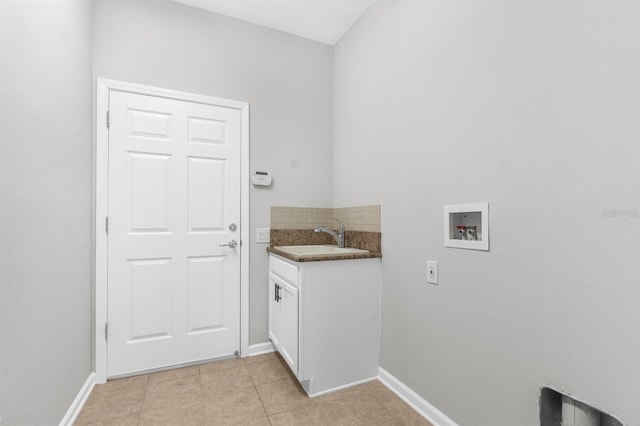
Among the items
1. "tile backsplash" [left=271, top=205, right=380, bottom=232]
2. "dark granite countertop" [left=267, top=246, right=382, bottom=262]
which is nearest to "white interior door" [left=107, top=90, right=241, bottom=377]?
"tile backsplash" [left=271, top=205, right=380, bottom=232]

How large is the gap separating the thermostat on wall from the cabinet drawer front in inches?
24.2

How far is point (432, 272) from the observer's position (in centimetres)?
161

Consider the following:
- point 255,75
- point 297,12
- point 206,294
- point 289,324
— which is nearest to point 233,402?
point 289,324

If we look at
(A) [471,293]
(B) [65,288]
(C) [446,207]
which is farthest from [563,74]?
(B) [65,288]

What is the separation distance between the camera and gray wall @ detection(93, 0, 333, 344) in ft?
6.75

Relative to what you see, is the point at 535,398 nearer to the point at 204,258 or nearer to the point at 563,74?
the point at 563,74

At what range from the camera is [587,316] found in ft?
3.23

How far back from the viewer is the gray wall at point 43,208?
106cm

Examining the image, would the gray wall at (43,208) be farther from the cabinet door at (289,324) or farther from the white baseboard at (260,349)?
the cabinet door at (289,324)

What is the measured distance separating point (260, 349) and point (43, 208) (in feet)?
5.77

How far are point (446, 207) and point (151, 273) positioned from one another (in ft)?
6.72

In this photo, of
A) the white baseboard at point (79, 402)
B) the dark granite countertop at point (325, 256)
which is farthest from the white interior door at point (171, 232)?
the dark granite countertop at point (325, 256)

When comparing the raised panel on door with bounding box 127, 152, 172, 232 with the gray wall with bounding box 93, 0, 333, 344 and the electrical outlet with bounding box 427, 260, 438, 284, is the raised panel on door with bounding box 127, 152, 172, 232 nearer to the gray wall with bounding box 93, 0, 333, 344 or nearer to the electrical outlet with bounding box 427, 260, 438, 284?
the gray wall with bounding box 93, 0, 333, 344

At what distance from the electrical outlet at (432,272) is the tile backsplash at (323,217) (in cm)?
56
